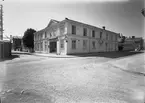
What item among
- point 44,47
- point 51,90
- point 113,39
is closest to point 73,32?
point 44,47

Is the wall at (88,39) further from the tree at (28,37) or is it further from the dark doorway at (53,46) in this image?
the tree at (28,37)

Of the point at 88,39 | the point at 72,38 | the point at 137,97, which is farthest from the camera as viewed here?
the point at 88,39

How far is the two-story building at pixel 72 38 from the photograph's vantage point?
17766 millimetres

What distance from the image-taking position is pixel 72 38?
59.3 feet

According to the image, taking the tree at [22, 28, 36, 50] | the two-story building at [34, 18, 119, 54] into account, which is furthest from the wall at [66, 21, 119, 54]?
the tree at [22, 28, 36, 50]

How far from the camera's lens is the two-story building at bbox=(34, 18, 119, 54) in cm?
1777

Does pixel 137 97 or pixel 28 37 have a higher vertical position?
pixel 28 37

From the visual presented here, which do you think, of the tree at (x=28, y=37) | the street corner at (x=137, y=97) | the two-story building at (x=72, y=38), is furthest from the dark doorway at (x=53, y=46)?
the street corner at (x=137, y=97)

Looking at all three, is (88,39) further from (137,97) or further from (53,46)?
(137,97)

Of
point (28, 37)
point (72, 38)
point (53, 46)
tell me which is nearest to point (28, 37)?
point (28, 37)

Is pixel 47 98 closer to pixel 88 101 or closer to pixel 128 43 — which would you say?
pixel 88 101

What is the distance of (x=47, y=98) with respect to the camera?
2.54 m

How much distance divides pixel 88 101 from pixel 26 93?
2.01m

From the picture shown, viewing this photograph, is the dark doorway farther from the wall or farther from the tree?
the tree
